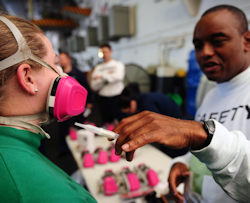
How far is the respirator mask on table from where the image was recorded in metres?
0.45

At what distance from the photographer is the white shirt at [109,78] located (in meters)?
2.87

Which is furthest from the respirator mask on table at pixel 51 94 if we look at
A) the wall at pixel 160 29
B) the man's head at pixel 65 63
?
the man's head at pixel 65 63

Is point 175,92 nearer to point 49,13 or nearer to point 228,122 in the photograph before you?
point 228,122

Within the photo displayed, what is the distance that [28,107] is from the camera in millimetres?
490

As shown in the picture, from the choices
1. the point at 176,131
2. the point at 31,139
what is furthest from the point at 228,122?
the point at 31,139

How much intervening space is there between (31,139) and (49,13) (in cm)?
938

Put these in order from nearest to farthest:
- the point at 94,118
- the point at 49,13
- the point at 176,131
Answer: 1. the point at 176,131
2. the point at 94,118
3. the point at 49,13

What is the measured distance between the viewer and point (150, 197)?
0.91 metres

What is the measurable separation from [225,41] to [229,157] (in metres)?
0.60

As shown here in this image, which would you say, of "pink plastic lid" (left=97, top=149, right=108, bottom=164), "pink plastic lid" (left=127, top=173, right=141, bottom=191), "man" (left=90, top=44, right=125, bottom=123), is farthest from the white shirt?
"pink plastic lid" (left=127, top=173, right=141, bottom=191)

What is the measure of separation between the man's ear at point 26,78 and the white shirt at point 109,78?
2383mm

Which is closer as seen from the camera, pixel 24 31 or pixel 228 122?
pixel 24 31

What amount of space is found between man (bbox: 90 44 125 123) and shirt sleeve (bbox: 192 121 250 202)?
7.97 feet

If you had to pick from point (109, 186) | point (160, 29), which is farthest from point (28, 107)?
point (160, 29)
